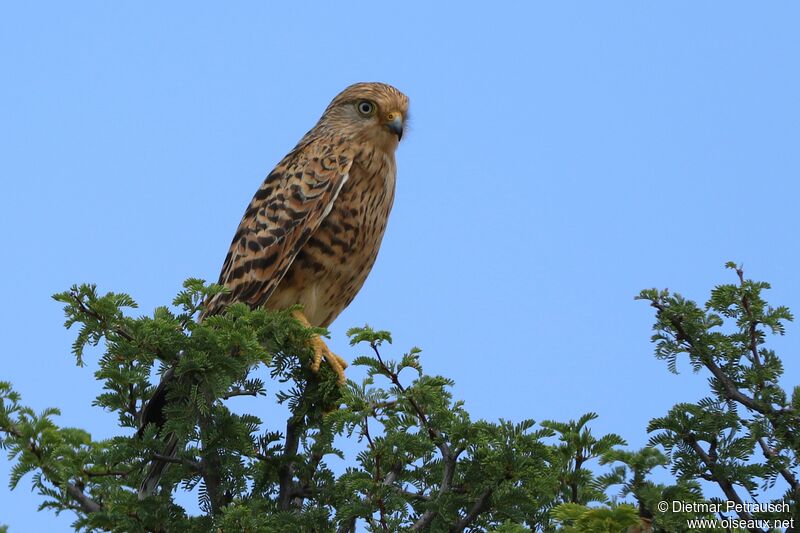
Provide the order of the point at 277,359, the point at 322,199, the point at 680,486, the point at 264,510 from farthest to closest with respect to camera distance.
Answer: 1. the point at 322,199
2. the point at 277,359
3. the point at 264,510
4. the point at 680,486

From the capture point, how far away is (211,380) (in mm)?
4035

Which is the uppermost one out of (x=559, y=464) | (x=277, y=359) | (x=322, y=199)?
(x=322, y=199)

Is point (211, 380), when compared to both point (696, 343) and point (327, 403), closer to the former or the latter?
point (327, 403)

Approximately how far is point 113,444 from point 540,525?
1794 millimetres

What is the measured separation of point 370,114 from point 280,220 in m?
1.13

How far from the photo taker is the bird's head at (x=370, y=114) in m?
6.40

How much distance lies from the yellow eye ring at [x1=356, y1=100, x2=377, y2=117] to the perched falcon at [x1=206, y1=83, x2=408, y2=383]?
A: 19cm

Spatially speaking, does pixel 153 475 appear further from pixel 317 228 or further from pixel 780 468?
pixel 780 468

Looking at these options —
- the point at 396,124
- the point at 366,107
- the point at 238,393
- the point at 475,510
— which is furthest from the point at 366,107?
the point at 475,510

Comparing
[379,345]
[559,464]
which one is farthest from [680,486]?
[379,345]

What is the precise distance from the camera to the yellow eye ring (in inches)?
258

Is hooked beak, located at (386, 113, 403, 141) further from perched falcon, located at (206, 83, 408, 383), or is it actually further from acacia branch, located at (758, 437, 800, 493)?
acacia branch, located at (758, 437, 800, 493)

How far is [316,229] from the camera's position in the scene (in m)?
5.80

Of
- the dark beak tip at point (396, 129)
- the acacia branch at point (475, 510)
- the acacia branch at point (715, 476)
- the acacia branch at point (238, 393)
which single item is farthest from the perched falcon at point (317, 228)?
the acacia branch at point (715, 476)
